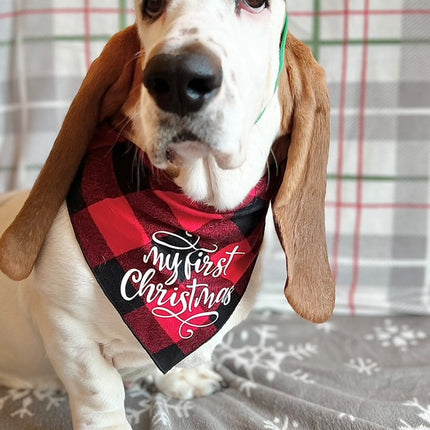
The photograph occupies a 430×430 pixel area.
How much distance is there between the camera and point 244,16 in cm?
132

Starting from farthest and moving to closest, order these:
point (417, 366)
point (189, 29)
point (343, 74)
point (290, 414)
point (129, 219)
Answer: point (343, 74), point (417, 366), point (290, 414), point (129, 219), point (189, 29)

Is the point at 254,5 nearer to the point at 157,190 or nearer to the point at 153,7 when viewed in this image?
the point at 153,7

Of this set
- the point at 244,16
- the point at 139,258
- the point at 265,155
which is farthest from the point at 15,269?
the point at 244,16

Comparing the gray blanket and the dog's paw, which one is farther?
the dog's paw

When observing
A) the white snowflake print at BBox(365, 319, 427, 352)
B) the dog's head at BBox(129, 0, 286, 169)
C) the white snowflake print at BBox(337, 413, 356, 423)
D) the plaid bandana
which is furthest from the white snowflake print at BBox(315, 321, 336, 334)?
the dog's head at BBox(129, 0, 286, 169)

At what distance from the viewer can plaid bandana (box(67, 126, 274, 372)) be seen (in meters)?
1.44

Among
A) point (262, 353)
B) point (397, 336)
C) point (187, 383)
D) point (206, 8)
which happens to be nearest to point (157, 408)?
point (187, 383)

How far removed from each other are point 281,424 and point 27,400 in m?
0.65

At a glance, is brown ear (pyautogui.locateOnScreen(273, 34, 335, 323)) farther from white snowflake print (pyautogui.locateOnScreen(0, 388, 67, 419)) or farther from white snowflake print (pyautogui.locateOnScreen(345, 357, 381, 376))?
white snowflake print (pyautogui.locateOnScreen(0, 388, 67, 419))

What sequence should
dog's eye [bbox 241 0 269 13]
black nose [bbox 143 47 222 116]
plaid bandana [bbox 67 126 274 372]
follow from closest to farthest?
black nose [bbox 143 47 222 116] → dog's eye [bbox 241 0 269 13] → plaid bandana [bbox 67 126 274 372]

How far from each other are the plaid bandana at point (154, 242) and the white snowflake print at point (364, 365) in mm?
642

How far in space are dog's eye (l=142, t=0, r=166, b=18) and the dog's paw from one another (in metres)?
0.93

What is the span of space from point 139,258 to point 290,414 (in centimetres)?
58

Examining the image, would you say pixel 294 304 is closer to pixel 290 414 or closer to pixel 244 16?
pixel 290 414
